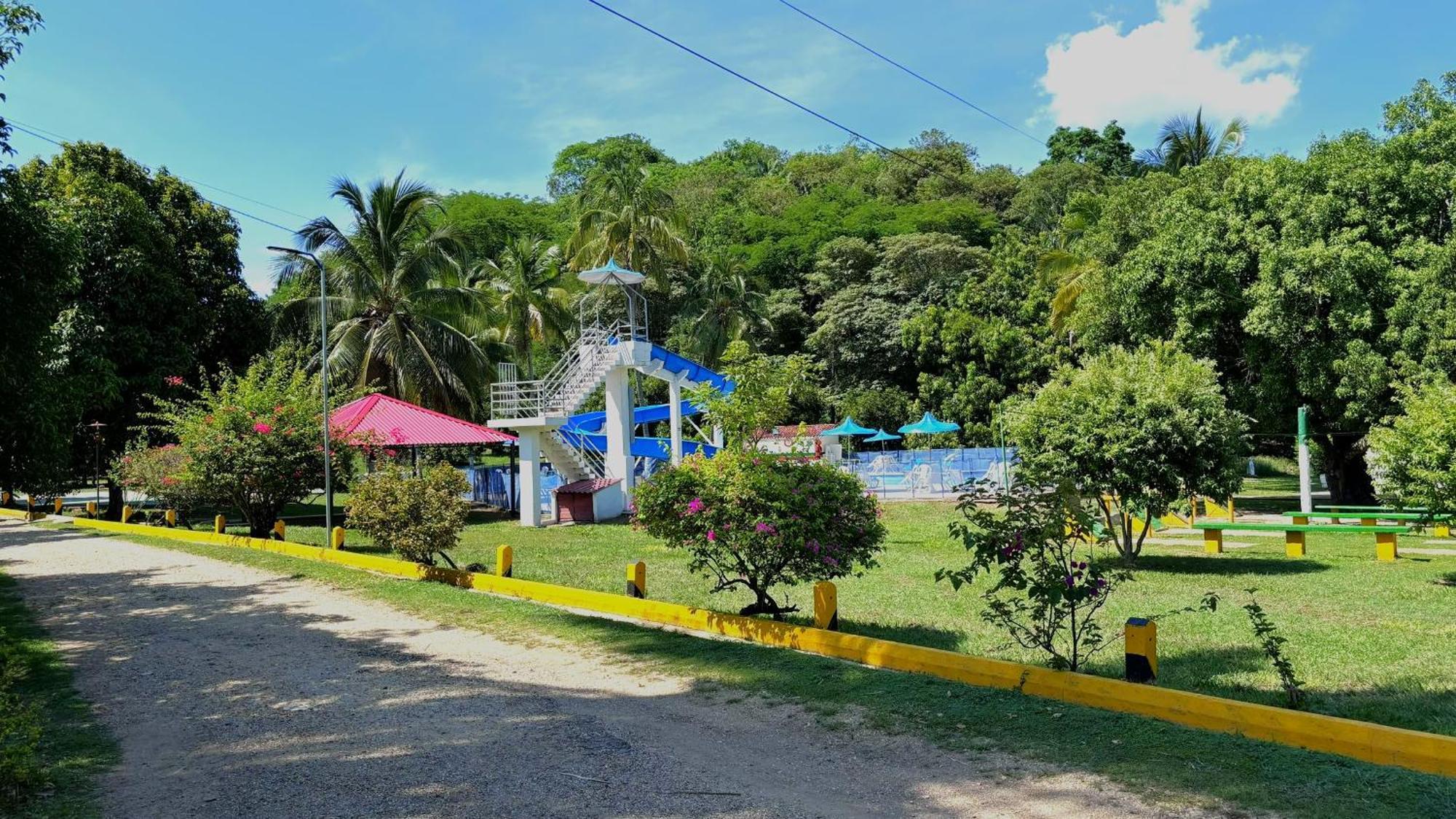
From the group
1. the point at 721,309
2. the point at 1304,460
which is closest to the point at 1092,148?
the point at 721,309

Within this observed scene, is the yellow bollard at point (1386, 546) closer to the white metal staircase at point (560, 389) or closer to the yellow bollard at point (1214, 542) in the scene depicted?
the yellow bollard at point (1214, 542)

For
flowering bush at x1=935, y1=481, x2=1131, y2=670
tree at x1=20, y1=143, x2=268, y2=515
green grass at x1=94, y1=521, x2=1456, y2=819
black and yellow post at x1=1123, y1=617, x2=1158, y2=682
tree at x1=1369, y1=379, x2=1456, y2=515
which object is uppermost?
tree at x1=20, y1=143, x2=268, y2=515

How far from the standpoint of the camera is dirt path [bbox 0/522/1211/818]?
5148 millimetres

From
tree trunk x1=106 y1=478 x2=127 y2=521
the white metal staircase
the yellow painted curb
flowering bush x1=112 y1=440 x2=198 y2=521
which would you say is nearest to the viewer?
the yellow painted curb

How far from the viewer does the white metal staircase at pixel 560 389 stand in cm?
2511

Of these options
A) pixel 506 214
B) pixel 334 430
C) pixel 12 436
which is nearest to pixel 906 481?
pixel 334 430

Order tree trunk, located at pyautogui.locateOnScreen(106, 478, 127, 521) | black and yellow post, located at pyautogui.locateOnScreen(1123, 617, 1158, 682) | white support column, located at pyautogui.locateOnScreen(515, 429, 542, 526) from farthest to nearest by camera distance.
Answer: tree trunk, located at pyautogui.locateOnScreen(106, 478, 127, 521) < white support column, located at pyautogui.locateOnScreen(515, 429, 542, 526) < black and yellow post, located at pyautogui.locateOnScreen(1123, 617, 1158, 682)

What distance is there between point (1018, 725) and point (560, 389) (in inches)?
826

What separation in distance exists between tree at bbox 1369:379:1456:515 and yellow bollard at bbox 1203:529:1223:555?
369 cm

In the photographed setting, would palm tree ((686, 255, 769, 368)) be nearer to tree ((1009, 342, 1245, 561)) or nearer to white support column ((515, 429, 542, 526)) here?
white support column ((515, 429, 542, 526))

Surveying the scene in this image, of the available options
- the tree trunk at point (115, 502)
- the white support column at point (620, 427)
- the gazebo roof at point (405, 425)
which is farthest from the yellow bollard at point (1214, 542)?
the tree trunk at point (115, 502)

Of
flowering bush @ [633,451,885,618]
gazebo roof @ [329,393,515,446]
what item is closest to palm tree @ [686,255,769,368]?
gazebo roof @ [329,393,515,446]

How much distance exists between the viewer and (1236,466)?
14.4m

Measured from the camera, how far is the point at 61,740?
656cm
